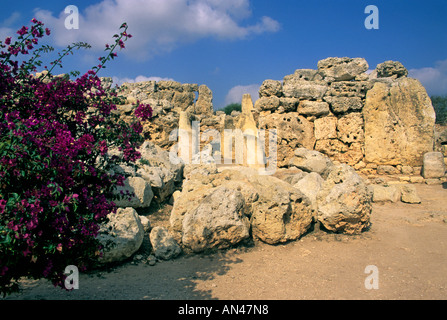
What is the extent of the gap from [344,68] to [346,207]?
7.58 m

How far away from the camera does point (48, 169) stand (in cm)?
240

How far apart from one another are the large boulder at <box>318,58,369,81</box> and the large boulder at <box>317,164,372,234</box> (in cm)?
666

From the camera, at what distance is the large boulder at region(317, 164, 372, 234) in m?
5.84

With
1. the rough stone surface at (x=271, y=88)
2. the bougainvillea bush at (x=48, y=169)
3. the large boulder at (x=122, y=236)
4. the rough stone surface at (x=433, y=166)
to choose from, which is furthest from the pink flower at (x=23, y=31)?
the rough stone surface at (x=433, y=166)

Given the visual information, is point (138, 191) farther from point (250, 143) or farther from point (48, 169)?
point (250, 143)

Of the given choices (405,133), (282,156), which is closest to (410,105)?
(405,133)

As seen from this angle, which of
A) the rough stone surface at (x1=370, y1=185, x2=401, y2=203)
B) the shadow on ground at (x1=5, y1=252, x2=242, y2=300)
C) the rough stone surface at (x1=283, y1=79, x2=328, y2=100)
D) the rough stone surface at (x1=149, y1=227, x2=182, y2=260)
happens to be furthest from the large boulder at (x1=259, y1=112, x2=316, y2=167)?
the rough stone surface at (x1=149, y1=227, x2=182, y2=260)

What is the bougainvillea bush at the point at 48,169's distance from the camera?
228cm

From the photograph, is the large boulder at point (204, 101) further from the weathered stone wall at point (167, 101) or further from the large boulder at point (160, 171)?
the large boulder at point (160, 171)

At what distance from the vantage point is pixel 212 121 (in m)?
16.3

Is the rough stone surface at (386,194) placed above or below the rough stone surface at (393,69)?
below

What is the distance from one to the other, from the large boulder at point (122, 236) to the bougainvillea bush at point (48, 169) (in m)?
1.68

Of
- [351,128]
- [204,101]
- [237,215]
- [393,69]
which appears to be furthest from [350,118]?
[204,101]

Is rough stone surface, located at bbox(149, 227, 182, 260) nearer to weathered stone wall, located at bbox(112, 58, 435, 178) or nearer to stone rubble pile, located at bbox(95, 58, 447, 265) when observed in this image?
stone rubble pile, located at bbox(95, 58, 447, 265)
